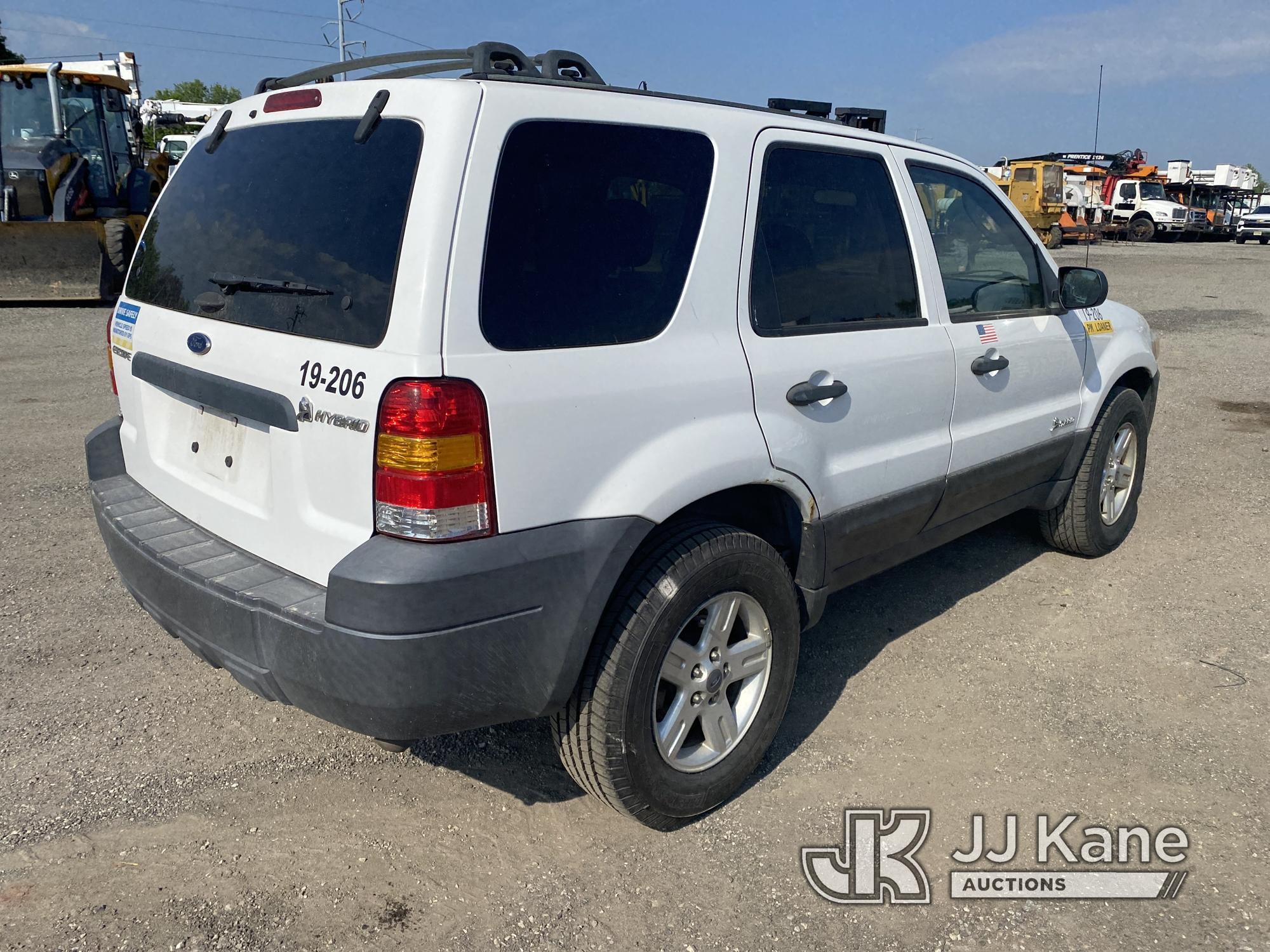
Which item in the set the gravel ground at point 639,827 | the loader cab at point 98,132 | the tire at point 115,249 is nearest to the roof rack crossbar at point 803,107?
the gravel ground at point 639,827

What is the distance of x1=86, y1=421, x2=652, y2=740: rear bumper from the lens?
86.6 inches

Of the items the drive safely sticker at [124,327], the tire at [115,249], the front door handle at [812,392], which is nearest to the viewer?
the front door handle at [812,392]

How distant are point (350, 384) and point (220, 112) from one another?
56.1 inches

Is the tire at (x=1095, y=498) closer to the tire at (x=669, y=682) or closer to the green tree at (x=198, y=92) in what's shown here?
the tire at (x=669, y=682)

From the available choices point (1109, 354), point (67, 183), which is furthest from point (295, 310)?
point (67, 183)

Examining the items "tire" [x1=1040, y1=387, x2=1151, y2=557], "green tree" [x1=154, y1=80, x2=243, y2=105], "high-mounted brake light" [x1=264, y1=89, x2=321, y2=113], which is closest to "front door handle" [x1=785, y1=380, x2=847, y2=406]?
"high-mounted brake light" [x1=264, y1=89, x2=321, y2=113]

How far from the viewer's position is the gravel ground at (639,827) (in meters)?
2.50

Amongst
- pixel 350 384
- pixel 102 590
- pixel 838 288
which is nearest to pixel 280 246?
pixel 350 384

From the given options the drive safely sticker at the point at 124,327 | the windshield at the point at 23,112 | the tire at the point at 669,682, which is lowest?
the tire at the point at 669,682

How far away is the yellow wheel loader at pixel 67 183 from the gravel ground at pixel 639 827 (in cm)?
838

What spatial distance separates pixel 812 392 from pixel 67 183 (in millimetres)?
12944

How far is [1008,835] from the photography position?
285 centimetres

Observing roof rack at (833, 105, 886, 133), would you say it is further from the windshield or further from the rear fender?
the windshield

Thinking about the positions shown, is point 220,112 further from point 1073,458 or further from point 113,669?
point 1073,458
